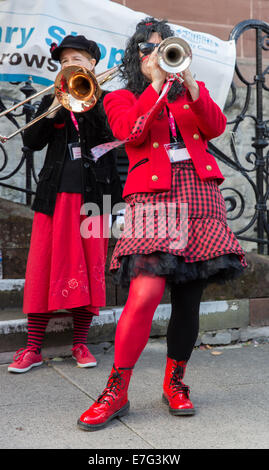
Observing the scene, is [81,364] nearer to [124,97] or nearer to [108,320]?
[108,320]

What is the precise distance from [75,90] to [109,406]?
5.61ft

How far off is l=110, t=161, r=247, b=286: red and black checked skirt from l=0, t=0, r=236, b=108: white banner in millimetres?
2147

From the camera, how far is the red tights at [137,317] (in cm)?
233

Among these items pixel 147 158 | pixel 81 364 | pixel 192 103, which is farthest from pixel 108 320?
pixel 192 103

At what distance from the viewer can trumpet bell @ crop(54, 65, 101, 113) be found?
3039mm

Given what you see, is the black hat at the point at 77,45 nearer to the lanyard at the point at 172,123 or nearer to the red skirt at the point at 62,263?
the red skirt at the point at 62,263

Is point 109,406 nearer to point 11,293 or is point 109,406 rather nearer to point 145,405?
point 145,405

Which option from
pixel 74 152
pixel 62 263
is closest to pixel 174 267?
pixel 62 263

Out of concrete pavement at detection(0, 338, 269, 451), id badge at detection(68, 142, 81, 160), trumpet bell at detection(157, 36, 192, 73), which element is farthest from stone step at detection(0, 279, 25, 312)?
trumpet bell at detection(157, 36, 192, 73)

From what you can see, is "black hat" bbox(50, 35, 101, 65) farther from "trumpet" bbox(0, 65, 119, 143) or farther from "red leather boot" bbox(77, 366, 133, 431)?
"red leather boot" bbox(77, 366, 133, 431)

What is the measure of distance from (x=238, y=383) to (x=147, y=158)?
1.42 metres

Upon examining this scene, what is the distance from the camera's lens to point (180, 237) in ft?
7.76

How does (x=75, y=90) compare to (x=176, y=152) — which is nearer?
(x=176, y=152)

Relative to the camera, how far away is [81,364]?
10.6ft
